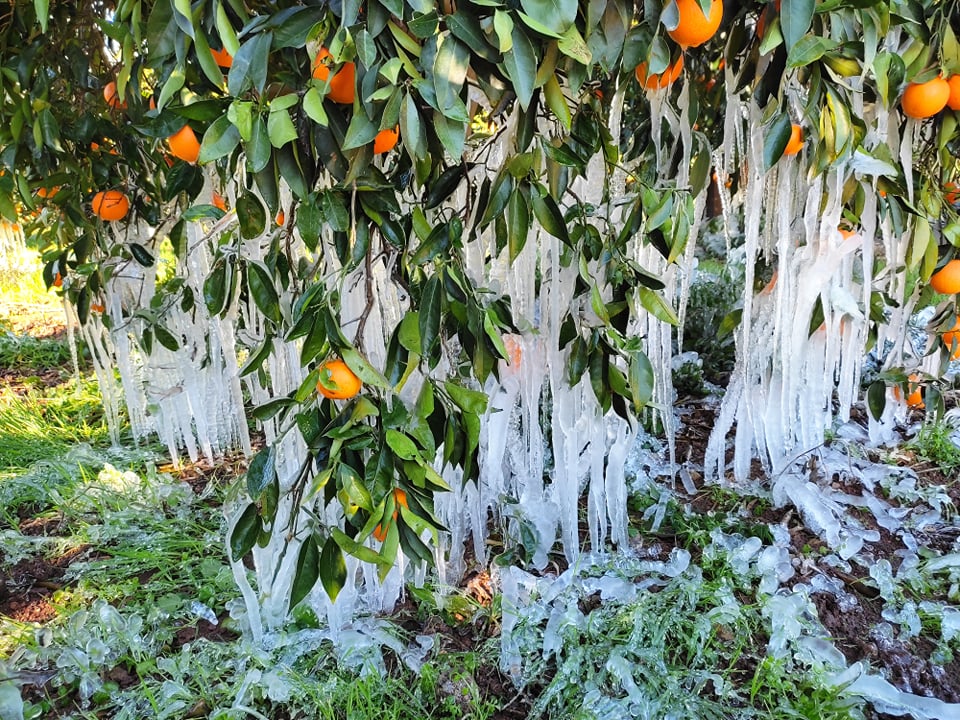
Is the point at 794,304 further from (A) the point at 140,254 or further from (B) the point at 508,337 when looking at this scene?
(A) the point at 140,254

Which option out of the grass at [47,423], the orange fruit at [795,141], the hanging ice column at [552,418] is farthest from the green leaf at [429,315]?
the grass at [47,423]

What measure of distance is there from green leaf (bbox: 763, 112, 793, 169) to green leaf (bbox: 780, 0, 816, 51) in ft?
0.64

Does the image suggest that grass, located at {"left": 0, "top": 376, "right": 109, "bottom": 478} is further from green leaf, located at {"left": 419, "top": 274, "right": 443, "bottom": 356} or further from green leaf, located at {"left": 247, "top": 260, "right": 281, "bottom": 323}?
green leaf, located at {"left": 419, "top": 274, "right": 443, "bottom": 356}

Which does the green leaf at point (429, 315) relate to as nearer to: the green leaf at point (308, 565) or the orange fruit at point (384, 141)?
the orange fruit at point (384, 141)

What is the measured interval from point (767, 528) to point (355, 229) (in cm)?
114

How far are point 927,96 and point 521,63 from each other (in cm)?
70

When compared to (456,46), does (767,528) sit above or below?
below

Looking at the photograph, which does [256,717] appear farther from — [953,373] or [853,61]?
[953,373]

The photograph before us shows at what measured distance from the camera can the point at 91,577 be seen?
57.4 inches

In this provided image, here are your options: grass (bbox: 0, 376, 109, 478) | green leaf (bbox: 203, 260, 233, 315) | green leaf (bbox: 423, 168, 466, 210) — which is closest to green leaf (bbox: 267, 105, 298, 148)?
green leaf (bbox: 423, 168, 466, 210)

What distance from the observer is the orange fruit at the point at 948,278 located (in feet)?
3.94

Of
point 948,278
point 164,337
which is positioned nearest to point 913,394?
point 948,278

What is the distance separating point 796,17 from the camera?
65 centimetres

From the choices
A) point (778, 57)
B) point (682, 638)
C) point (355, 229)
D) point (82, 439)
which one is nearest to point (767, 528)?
point (682, 638)
